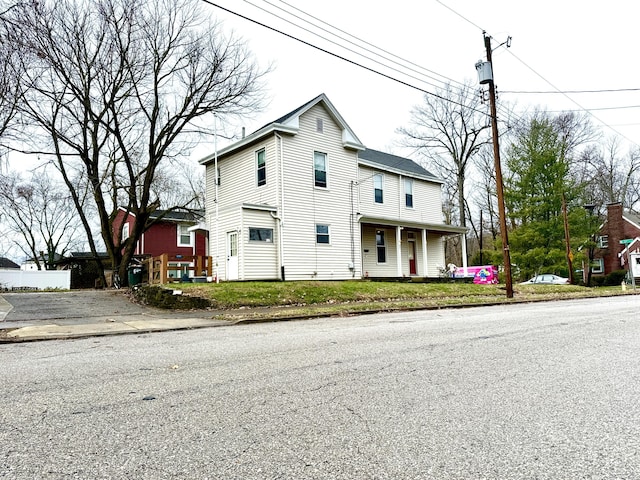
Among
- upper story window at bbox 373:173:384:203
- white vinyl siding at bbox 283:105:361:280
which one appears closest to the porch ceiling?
white vinyl siding at bbox 283:105:361:280

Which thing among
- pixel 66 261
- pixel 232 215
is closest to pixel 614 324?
pixel 232 215

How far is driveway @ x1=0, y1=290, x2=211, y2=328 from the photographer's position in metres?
→ 12.3

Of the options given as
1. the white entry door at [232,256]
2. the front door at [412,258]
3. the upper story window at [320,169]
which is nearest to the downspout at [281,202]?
the white entry door at [232,256]

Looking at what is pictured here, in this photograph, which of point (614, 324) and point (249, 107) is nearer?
point (614, 324)

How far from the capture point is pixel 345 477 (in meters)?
2.75

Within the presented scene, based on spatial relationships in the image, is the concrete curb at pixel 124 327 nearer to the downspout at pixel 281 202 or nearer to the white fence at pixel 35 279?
the downspout at pixel 281 202

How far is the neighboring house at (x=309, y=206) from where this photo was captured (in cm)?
2056

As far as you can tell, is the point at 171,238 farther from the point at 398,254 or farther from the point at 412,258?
the point at 398,254

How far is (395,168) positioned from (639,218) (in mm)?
34693

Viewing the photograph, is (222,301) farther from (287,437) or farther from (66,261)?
(66,261)

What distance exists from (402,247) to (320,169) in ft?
24.4

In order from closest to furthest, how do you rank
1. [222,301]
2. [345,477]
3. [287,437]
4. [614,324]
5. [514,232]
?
[345,477]
[287,437]
[614,324]
[222,301]
[514,232]

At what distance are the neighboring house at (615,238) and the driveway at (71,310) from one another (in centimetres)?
4460

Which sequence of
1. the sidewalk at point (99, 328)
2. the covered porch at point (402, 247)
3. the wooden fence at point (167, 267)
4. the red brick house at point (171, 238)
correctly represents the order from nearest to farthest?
1. the sidewalk at point (99, 328)
2. the wooden fence at point (167, 267)
3. the covered porch at point (402, 247)
4. the red brick house at point (171, 238)
